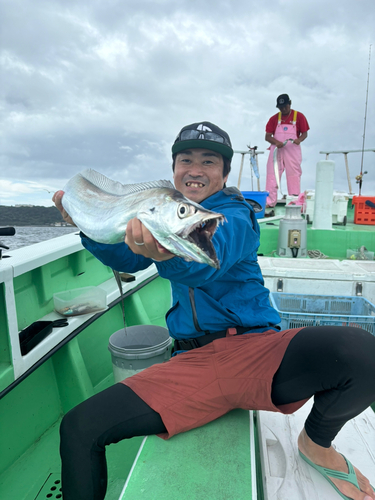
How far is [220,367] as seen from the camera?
167cm

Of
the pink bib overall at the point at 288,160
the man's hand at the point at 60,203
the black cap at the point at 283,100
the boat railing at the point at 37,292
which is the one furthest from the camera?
the pink bib overall at the point at 288,160

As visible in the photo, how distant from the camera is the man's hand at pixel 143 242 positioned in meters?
1.24

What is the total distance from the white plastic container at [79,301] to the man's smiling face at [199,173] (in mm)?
1423

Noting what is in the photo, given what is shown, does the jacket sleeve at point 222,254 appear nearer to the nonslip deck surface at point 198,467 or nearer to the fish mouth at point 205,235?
the fish mouth at point 205,235

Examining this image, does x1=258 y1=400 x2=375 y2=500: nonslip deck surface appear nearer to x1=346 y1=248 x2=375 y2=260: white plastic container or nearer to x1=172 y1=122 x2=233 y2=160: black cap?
x1=172 y1=122 x2=233 y2=160: black cap

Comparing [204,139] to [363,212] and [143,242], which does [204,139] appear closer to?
[143,242]

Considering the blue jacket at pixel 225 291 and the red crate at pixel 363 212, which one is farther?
the red crate at pixel 363 212

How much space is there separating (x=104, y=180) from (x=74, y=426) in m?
1.21

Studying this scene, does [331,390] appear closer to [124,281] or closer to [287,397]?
[287,397]

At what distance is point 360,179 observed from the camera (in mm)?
10516

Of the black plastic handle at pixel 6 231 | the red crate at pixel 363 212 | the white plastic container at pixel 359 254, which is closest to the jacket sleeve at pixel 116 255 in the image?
the black plastic handle at pixel 6 231

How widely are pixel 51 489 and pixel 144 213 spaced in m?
1.88

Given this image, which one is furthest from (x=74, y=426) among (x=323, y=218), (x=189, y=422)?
(x=323, y=218)

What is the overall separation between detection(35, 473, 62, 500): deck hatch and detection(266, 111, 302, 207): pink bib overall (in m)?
8.72
